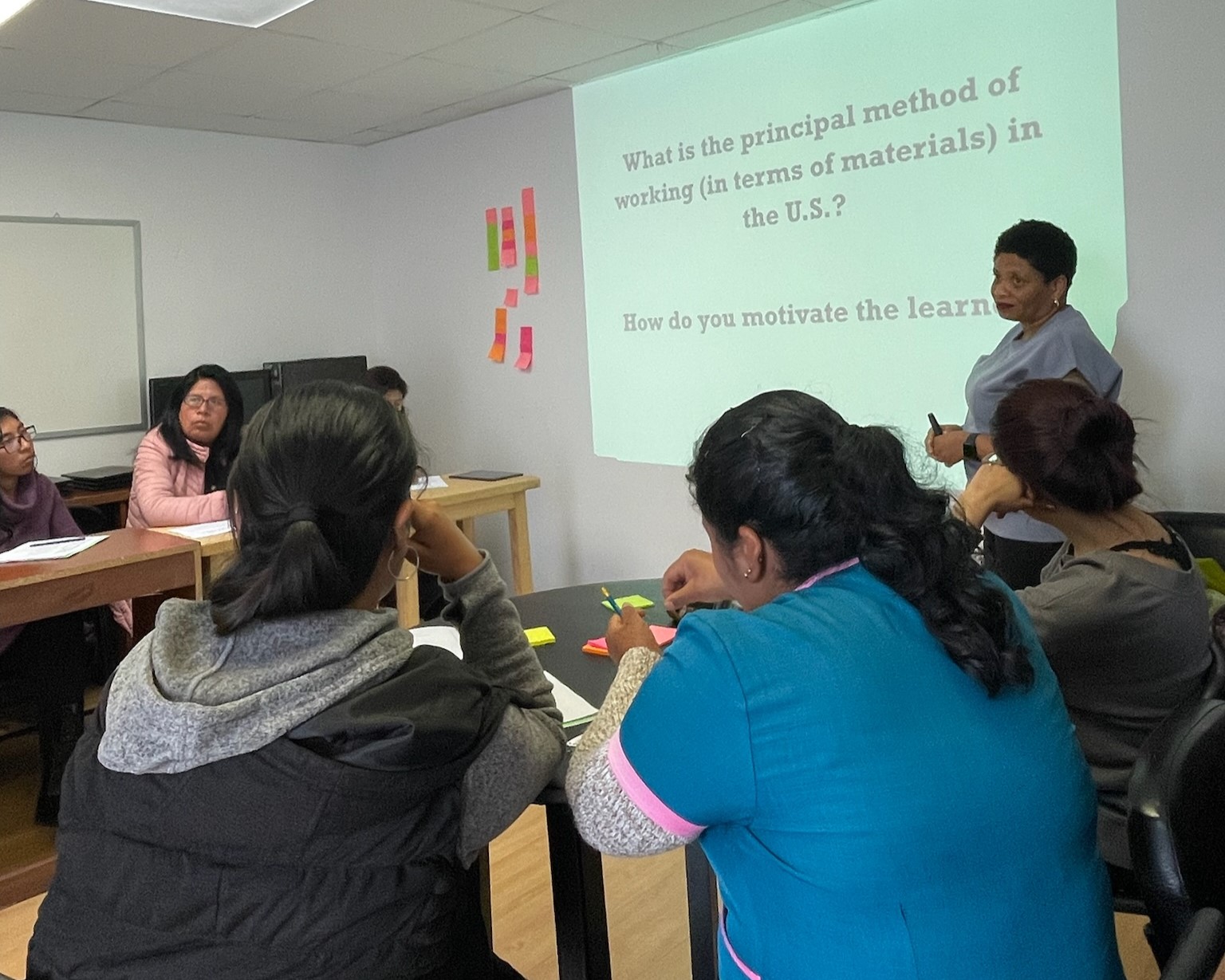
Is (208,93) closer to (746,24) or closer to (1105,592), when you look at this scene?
(746,24)

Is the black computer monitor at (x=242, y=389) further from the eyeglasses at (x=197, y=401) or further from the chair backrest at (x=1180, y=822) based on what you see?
the chair backrest at (x=1180, y=822)

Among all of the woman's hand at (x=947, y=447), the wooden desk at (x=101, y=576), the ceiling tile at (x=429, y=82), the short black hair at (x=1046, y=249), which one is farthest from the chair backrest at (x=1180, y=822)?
the ceiling tile at (x=429, y=82)

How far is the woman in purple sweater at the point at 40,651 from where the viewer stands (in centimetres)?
258

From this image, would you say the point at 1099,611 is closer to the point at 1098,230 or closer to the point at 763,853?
the point at 763,853

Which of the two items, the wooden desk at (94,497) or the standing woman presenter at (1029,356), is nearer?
the standing woman presenter at (1029,356)

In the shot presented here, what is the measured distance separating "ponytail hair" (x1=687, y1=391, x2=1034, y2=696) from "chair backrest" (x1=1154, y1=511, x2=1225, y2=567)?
1.77 meters

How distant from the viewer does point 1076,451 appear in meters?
1.52

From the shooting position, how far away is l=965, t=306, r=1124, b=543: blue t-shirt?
260 cm

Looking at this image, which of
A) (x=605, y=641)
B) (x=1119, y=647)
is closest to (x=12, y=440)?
(x=605, y=641)

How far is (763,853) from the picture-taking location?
953 mm

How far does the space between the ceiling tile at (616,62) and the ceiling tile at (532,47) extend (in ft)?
0.14

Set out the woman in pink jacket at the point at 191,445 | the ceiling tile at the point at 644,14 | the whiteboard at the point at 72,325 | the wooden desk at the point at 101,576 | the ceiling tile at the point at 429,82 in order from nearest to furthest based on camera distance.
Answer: the wooden desk at the point at 101,576
the ceiling tile at the point at 644,14
the woman in pink jacket at the point at 191,445
the ceiling tile at the point at 429,82
the whiteboard at the point at 72,325

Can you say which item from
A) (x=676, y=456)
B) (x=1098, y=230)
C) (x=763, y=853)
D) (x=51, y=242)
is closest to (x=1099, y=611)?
(x=763, y=853)

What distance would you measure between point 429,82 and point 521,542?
1812 mm
